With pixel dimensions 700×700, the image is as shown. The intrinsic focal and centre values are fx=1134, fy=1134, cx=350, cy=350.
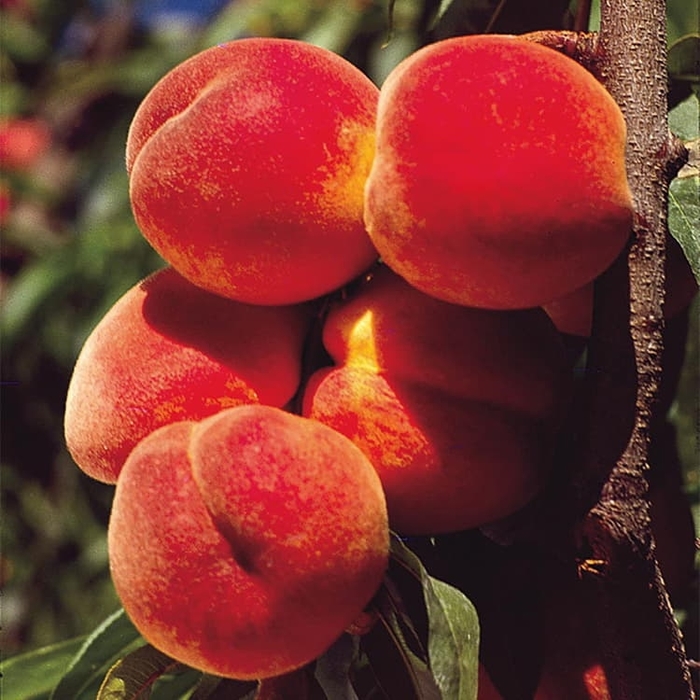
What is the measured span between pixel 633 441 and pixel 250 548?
0.66 feet

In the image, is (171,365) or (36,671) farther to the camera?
(36,671)

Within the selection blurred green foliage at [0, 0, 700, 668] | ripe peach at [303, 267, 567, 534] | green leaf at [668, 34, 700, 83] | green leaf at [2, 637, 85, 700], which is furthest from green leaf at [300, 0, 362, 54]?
ripe peach at [303, 267, 567, 534]

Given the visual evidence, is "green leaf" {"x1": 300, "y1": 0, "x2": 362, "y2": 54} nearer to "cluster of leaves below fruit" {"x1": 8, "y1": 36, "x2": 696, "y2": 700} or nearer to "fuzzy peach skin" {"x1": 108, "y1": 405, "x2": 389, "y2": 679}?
"cluster of leaves below fruit" {"x1": 8, "y1": 36, "x2": 696, "y2": 700}

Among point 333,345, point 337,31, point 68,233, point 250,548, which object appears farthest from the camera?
point 68,233

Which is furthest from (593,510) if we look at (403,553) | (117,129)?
(117,129)

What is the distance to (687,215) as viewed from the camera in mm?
654

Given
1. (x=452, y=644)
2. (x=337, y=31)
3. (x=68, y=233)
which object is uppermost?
(x=452, y=644)

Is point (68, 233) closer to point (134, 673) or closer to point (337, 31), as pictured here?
point (337, 31)

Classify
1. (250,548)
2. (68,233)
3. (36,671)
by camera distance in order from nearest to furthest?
(250,548) → (36,671) → (68,233)

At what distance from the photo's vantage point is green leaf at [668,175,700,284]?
2.05 ft

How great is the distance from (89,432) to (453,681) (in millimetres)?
242

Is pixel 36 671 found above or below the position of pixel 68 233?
above

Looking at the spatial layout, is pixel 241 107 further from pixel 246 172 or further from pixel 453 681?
pixel 453 681

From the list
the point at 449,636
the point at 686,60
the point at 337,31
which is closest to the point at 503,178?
the point at 449,636
